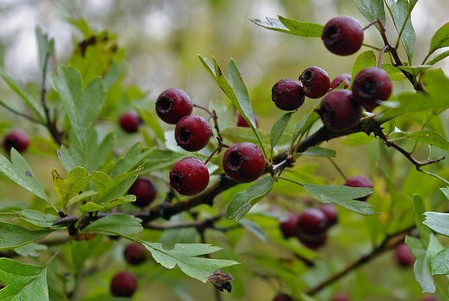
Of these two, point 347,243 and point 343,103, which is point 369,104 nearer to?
point 343,103

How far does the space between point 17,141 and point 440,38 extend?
93 centimetres

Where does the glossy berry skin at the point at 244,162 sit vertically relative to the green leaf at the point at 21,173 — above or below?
above

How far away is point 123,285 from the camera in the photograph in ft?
3.56

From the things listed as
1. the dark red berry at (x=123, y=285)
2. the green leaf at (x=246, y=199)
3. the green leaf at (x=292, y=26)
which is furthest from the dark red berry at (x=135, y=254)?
the green leaf at (x=292, y=26)

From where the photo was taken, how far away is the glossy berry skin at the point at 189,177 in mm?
722

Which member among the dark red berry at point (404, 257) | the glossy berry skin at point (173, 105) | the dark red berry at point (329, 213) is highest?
the glossy berry skin at point (173, 105)

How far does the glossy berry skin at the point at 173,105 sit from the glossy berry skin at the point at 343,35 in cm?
22

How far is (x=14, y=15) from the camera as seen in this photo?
10.3 ft

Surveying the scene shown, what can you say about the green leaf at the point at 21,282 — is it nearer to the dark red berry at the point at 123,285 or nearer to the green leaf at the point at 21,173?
the green leaf at the point at 21,173

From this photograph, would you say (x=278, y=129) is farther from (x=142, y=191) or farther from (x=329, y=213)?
(x=329, y=213)

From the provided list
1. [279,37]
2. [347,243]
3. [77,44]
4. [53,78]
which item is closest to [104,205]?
[53,78]

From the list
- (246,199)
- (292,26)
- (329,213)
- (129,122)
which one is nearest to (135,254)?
(129,122)

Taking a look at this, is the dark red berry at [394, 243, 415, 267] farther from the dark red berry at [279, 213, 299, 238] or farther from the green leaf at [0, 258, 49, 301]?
the green leaf at [0, 258, 49, 301]

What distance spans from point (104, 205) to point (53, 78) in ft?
0.94
